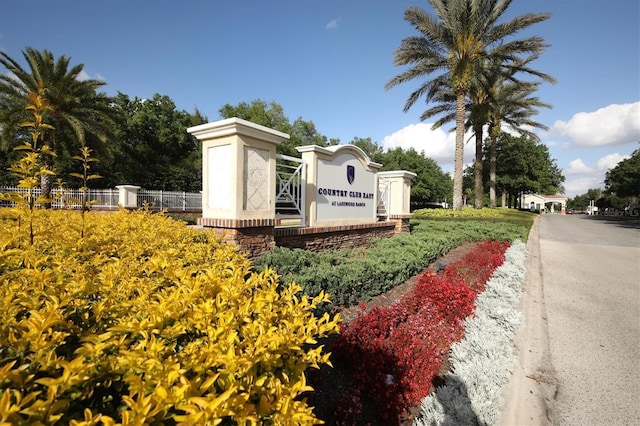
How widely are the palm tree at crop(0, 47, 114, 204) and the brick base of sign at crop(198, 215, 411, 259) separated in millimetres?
13226

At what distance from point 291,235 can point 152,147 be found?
26.4 meters

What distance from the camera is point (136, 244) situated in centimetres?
314

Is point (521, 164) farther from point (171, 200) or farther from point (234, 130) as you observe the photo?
point (234, 130)

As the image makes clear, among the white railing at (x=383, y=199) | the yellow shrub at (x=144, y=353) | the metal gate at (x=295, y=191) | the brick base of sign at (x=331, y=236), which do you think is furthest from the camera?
the white railing at (x=383, y=199)

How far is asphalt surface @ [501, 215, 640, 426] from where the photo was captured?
294cm

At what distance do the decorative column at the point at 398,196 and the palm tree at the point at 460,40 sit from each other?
8.57 meters

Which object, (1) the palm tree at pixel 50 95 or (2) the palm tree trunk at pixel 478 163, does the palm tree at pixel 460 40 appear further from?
(1) the palm tree at pixel 50 95

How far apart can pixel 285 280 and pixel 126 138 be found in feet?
94.5

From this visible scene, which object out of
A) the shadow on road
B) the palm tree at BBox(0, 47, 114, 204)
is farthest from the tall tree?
the palm tree at BBox(0, 47, 114, 204)

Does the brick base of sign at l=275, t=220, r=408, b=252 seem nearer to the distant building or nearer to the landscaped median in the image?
the landscaped median

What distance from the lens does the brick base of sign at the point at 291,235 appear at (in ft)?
15.9

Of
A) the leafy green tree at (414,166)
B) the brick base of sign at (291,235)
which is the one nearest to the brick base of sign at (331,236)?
the brick base of sign at (291,235)

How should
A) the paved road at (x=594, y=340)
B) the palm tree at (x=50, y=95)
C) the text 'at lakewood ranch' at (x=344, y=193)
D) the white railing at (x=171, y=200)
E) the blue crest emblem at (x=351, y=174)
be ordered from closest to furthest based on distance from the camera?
the paved road at (x=594, y=340)
the text 'at lakewood ranch' at (x=344, y=193)
the blue crest emblem at (x=351, y=174)
the palm tree at (x=50, y=95)
the white railing at (x=171, y=200)

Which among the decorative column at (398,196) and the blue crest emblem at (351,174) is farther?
the decorative column at (398,196)
